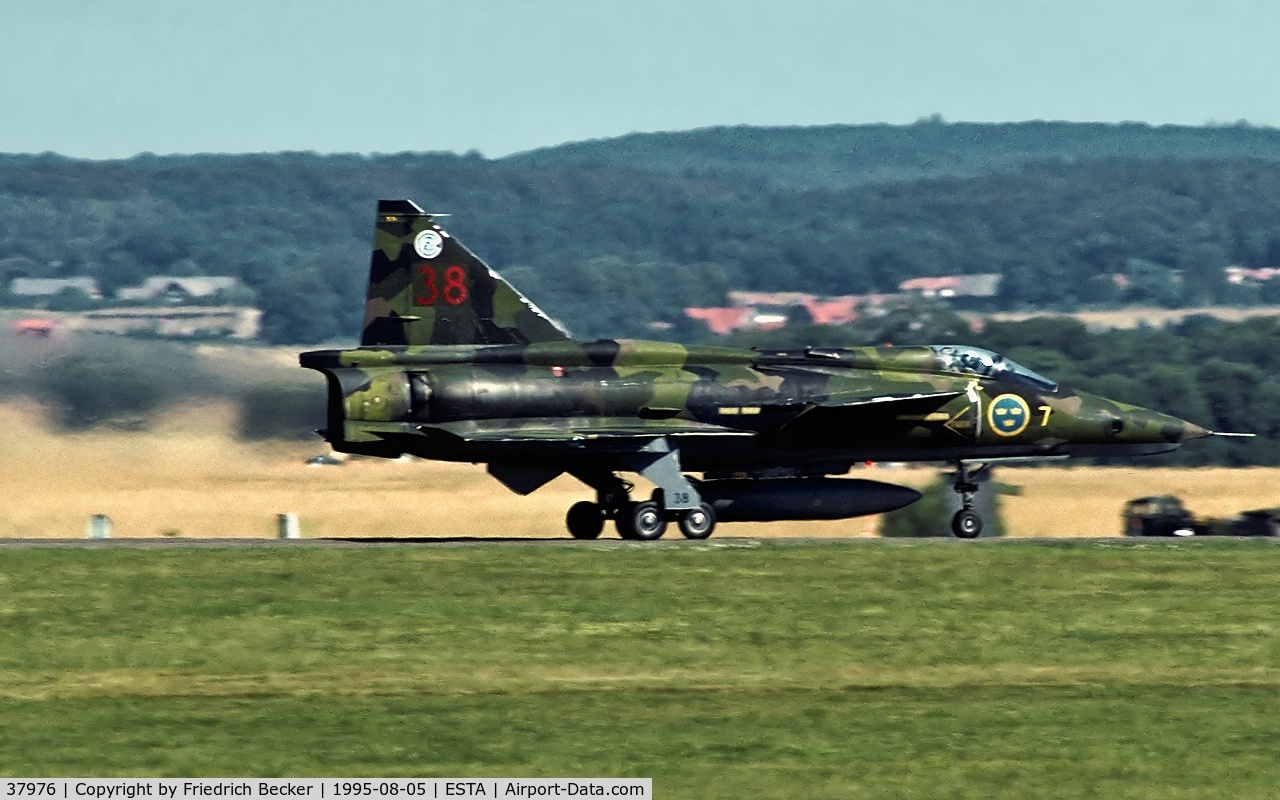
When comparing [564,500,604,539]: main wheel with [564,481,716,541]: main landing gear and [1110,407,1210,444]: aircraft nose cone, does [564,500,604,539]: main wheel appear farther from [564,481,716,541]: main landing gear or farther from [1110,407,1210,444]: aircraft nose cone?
[1110,407,1210,444]: aircraft nose cone

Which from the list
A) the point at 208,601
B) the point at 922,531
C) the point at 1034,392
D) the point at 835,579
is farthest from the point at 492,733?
the point at 922,531

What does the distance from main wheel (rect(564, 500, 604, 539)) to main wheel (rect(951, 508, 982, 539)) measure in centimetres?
538

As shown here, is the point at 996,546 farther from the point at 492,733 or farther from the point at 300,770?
the point at 300,770

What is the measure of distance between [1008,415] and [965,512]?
167 centimetres

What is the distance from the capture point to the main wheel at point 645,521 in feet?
93.1

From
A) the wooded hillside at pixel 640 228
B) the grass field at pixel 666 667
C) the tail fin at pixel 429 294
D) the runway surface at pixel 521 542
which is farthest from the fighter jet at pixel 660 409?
the wooded hillside at pixel 640 228

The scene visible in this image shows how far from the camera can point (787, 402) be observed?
94.2ft

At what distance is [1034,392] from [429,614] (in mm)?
12993

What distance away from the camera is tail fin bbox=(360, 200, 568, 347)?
2886 cm

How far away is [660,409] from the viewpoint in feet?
92.6

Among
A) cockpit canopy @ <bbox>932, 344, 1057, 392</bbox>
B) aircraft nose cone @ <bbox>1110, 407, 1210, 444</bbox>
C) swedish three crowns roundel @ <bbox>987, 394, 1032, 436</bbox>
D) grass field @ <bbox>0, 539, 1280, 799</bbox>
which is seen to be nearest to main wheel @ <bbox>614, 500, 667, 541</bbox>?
grass field @ <bbox>0, 539, 1280, 799</bbox>

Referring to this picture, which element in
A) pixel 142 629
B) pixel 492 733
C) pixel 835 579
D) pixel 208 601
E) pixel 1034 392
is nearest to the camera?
pixel 492 733

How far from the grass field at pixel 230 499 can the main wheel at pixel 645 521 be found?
17.5ft

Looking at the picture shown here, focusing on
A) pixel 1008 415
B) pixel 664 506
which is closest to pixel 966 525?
pixel 1008 415
